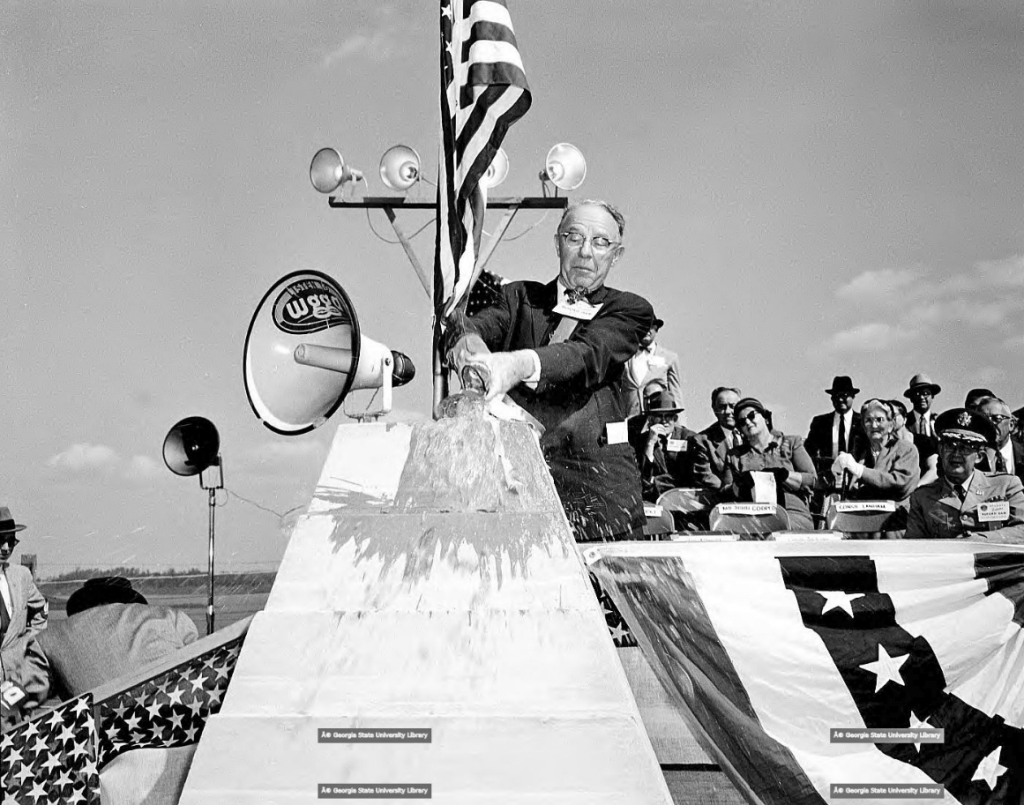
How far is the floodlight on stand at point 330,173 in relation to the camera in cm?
775

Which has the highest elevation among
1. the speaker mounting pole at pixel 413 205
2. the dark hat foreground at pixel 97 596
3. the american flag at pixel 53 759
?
the speaker mounting pole at pixel 413 205

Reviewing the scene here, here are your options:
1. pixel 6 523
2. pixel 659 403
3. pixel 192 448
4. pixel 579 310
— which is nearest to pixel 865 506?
pixel 659 403

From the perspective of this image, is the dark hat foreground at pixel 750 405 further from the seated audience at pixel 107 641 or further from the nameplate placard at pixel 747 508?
the seated audience at pixel 107 641

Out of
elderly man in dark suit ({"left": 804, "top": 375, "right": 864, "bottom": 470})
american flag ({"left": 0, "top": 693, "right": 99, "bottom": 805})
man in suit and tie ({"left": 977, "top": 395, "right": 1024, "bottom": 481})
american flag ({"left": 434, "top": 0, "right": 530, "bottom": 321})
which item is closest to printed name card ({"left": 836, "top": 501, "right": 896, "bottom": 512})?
man in suit and tie ({"left": 977, "top": 395, "right": 1024, "bottom": 481})

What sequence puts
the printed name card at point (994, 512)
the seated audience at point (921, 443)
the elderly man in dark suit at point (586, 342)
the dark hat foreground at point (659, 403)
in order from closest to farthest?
the elderly man in dark suit at point (586, 342)
the printed name card at point (994, 512)
the seated audience at point (921, 443)
the dark hat foreground at point (659, 403)

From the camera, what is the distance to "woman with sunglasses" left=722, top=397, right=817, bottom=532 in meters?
6.50

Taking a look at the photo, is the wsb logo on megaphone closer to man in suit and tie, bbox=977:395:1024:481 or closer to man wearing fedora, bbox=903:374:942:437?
man in suit and tie, bbox=977:395:1024:481

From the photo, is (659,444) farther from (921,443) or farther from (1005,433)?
(1005,433)

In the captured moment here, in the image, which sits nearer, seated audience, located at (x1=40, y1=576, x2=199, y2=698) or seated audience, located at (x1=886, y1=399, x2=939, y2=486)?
seated audience, located at (x1=40, y1=576, x2=199, y2=698)

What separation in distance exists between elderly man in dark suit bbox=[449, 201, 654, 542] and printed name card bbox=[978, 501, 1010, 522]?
150 centimetres

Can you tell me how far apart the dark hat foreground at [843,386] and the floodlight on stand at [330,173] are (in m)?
3.58

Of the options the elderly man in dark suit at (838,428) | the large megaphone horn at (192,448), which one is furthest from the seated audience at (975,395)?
the large megaphone horn at (192,448)

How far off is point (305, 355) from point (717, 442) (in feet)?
11.1

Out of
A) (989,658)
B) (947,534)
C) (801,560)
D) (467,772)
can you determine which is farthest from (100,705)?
(947,534)
